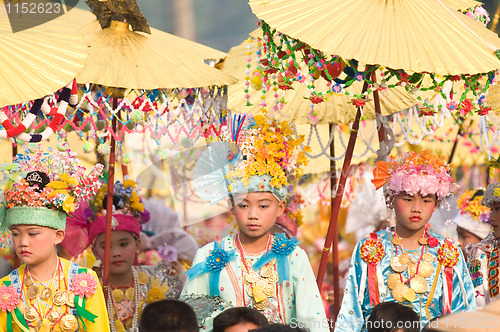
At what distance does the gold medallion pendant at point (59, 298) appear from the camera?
3787 mm

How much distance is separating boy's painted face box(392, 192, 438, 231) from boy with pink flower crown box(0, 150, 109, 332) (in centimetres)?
186

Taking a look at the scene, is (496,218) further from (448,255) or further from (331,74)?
(331,74)

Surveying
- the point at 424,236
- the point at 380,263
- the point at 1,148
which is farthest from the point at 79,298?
the point at 1,148

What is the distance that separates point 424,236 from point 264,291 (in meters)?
1.08

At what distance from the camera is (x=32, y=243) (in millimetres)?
3771

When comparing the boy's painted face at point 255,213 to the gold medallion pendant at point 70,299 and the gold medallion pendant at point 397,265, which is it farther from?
the gold medallion pendant at point 70,299

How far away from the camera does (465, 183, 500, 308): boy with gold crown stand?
16.0 feet

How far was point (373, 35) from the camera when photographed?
3562 millimetres

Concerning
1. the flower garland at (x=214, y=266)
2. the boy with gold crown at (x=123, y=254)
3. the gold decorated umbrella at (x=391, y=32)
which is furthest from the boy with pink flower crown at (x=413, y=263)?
the boy with gold crown at (x=123, y=254)

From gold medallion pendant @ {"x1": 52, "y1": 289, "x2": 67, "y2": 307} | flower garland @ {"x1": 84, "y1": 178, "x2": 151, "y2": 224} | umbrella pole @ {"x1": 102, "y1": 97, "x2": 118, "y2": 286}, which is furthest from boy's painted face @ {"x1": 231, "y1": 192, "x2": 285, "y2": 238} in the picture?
flower garland @ {"x1": 84, "y1": 178, "x2": 151, "y2": 224}

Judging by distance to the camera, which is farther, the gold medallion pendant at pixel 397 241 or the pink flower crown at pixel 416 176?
the gold medallion pendant at pixel 397 241

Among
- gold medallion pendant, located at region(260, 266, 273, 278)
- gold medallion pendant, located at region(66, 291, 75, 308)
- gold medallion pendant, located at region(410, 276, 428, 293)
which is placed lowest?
gold medallion pendant, located at region(66, 291, 75, 308)

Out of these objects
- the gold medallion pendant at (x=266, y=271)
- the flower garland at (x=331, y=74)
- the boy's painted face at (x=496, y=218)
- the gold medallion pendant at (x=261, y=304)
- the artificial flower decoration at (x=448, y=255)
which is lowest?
the gold medallion pendant at (x=261, y=304)

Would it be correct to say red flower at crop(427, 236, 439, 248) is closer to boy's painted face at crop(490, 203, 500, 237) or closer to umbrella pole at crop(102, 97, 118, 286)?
boy's painted face at crop(490, 203, 500, 237)
